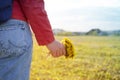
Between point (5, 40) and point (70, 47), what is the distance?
0.44 meters

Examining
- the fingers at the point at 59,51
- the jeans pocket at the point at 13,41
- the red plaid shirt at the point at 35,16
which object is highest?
the red plaid shirt at the point at 35,16

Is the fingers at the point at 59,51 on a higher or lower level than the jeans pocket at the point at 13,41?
lower

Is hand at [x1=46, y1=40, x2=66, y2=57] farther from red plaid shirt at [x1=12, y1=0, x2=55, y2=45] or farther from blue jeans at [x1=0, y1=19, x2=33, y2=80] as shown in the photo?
blue jeans at [x1=0, y1=19, x2=33, y2=80]

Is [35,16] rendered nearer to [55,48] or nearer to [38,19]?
[38,19]

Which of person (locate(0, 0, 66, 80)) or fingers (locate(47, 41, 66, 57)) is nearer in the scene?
person (locate(0, 0, 66, 80))

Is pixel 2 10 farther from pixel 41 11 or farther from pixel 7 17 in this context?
pixel 41 11

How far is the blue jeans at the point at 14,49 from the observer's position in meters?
1.96

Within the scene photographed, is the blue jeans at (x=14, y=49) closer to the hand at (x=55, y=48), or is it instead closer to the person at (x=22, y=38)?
the person at (x=22, y=38)

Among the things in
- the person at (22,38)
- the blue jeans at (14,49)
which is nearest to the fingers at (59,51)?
the person at (22,38)

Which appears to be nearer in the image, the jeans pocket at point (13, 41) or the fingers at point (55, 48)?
the jeans pocket at point (13, 41)

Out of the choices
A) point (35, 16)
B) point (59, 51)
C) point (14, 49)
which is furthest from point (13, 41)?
point (59, 51)

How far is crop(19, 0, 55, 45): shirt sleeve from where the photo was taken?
2086 mm

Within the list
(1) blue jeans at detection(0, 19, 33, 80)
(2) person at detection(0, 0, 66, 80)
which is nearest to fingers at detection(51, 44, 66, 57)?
(2) person at detection(0, 0, 66, 80)

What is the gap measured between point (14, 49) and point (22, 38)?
0.23 feet
